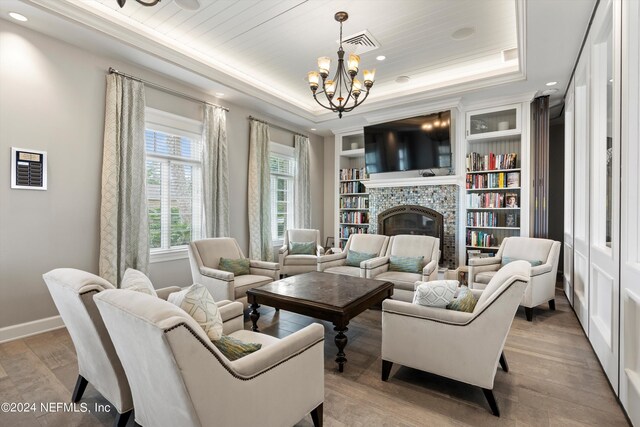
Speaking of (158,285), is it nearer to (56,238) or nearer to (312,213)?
(56,238)

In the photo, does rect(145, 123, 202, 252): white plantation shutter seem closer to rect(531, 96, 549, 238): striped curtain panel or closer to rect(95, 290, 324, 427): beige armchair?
rect(95, 290, 324, 427): beige armchair

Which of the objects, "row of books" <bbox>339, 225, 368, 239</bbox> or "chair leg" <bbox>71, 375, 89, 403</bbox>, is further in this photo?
"row of books" <bbox>339, 225, 368, 239</bbox>

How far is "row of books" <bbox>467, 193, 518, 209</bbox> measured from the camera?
16.0ft

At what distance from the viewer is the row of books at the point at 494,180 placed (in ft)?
15.9

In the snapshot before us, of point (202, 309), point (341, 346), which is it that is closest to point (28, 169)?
point (202, 309)

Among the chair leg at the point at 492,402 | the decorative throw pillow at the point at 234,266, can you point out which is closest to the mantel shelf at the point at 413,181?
the decorative throw pillow at the point at 234,266

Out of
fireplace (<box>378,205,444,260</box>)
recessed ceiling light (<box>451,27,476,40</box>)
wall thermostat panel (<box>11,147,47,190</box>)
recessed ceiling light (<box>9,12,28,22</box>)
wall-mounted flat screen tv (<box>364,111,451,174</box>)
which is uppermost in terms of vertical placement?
recessed ceiling light (<box>451,27,476,40</box>)

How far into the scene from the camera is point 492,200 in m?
5.00

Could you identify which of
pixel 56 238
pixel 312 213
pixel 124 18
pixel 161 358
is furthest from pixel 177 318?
pixel 312 213

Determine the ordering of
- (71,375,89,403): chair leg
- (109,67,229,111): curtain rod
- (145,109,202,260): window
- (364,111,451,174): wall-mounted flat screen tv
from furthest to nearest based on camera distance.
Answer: (364,111,451,174): wall-mounted flat screen tv → (145,109,202,260): window → (109,67,229,111): curtain rod → (71,375,89,403): chair leg

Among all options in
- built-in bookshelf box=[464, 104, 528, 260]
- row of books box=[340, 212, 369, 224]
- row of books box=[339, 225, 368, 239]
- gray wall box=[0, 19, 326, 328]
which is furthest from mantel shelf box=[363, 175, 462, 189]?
gray wall box=[0, 19, 326, 328]

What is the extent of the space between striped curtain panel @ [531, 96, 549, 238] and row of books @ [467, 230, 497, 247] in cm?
58

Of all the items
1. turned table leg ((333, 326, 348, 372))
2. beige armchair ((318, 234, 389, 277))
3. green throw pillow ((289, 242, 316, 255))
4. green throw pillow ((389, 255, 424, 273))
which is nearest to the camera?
turned table leg ((333, 326, 348, 372))

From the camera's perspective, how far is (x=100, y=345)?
5.32 feet
